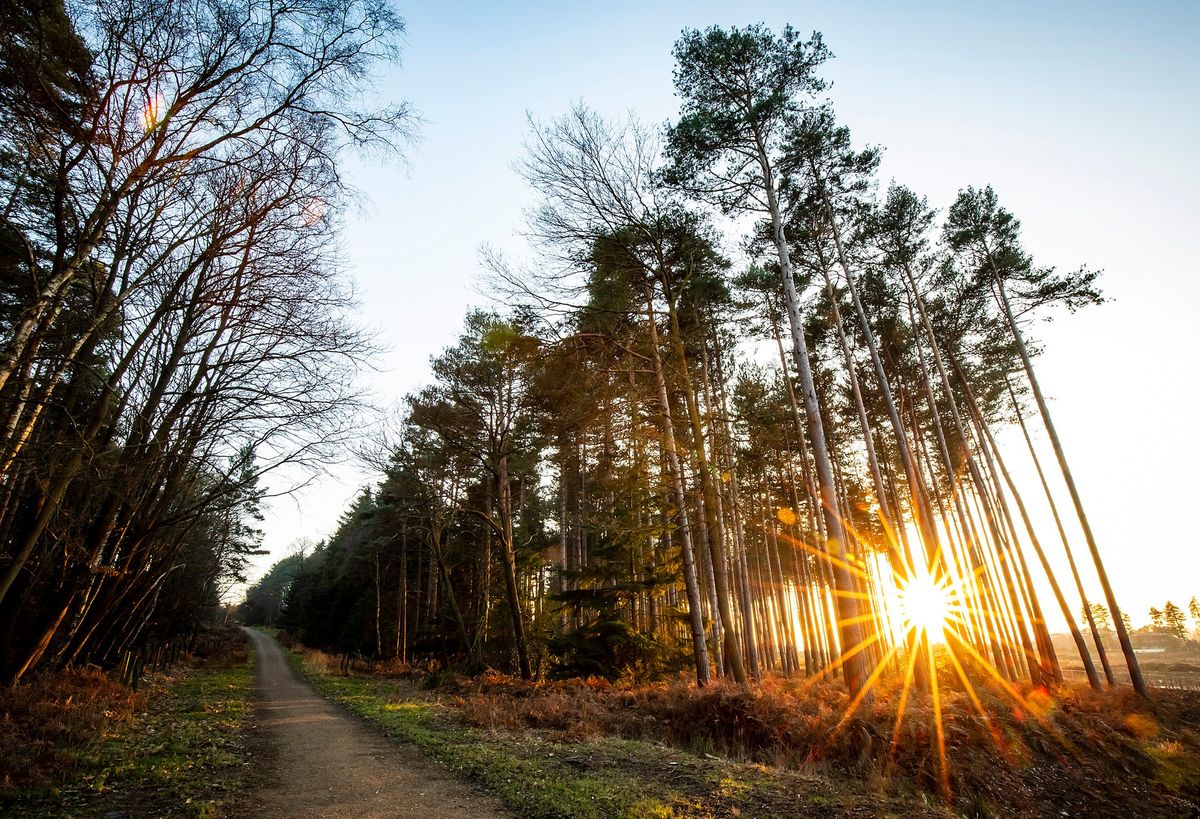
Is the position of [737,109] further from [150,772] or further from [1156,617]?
[1156,617]

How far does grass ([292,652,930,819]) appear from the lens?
15.1 feet

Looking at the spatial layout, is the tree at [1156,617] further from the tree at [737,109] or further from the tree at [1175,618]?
the tree at [737,109]

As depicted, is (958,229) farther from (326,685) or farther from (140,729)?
(326,685)

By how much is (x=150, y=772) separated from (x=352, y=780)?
7.46ft

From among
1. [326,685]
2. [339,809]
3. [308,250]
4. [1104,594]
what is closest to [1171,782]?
[1104,594]

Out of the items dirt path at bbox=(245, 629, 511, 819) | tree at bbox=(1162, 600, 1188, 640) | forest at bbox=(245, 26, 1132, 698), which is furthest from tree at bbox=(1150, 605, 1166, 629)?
dirt path at bbox=(245, 629, 511, 819)

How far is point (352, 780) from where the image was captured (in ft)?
18.4

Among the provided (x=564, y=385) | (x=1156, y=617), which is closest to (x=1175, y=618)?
(x=1156, y=617)

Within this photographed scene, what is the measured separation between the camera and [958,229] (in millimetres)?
16656

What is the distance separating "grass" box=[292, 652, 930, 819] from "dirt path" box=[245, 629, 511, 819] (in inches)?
13.7

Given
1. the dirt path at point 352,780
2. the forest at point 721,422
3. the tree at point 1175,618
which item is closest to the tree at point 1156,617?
the tree at point 1175,618

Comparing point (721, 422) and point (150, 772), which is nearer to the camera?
point (150, 772)

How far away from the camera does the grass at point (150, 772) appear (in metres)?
4.50

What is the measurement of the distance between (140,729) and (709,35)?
17.8 m
